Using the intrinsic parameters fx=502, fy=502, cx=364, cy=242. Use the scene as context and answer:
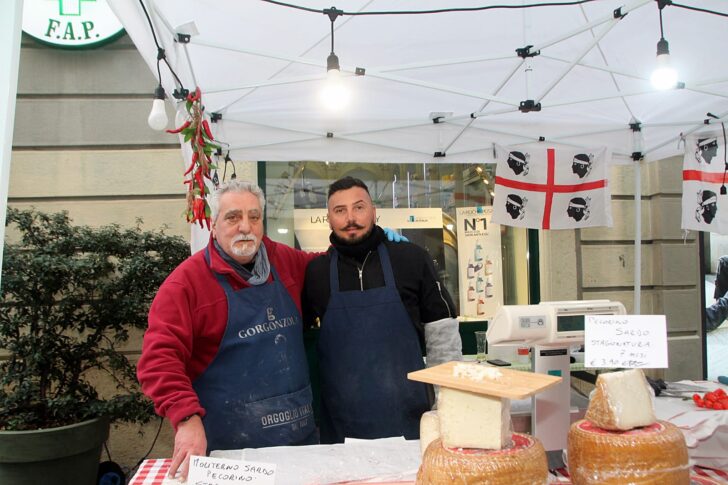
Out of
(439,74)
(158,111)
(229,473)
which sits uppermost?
(439,74)

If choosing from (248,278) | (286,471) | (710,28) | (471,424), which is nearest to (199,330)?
(248,278)

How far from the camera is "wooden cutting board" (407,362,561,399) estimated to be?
1104mm

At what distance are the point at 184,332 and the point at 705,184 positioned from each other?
4.03m

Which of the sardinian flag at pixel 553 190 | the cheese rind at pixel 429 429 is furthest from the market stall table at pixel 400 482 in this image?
the sardinian flag at pixel 553 190

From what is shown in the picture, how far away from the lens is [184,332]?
6.84 ft

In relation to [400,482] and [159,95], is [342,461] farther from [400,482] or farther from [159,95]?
[159,95]

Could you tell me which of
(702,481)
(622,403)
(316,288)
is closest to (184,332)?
(316,288)

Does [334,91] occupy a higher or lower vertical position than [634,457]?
higher

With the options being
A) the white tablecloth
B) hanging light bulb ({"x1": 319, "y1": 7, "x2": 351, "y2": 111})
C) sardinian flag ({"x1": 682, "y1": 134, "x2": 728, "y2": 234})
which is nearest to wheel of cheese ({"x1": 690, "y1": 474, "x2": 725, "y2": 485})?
the white tablecloth

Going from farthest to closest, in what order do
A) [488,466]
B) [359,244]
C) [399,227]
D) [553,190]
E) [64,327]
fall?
[399,227], [553,190], [64,327], [359,244], [488,466]

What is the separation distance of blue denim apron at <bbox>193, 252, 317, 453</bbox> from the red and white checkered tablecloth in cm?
40

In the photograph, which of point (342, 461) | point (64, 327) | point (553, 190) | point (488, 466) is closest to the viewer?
point (488, 466)

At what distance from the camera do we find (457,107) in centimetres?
370

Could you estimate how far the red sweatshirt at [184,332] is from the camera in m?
1.88
